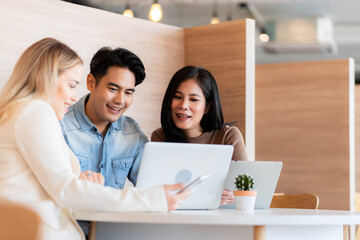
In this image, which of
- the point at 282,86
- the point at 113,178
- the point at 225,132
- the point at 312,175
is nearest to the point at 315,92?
the point at 282,86

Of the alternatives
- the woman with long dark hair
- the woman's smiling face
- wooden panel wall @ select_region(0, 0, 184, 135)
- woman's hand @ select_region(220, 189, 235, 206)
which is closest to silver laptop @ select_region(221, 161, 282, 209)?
woman's hand @ select_region(220, 189, 235, 206)

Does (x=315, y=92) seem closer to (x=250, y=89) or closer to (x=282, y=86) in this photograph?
(x=282, y=86)

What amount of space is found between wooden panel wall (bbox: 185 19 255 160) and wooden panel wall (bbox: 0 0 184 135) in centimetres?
27

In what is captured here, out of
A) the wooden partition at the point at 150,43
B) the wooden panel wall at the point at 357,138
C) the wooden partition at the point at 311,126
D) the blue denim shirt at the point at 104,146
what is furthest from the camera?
the wooden panel wall at the point at 357,138

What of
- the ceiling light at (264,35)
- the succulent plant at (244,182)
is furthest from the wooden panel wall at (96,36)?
the ceiling light at (264,35)

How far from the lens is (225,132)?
3395 millimetres

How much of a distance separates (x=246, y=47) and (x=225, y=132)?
933 millimetres

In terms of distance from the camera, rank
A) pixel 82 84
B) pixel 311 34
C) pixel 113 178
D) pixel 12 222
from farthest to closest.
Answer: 1. pixel 311 34
2. pixel 82 84
3. pixel 113 178
4. pixel 12 222

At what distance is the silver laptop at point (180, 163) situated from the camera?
2258 mm

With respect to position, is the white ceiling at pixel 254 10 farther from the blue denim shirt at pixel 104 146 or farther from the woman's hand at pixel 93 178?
the woman's hand at pixel 93 178

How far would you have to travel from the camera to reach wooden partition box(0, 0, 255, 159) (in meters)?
3.59

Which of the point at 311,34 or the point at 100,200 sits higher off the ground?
the point at 311,34

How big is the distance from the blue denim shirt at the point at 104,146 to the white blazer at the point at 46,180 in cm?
106

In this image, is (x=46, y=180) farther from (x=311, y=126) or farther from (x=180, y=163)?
(x=311, y=126)
